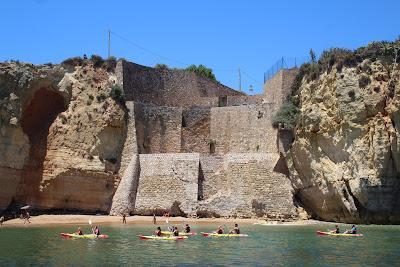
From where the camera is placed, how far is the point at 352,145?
39.5 m

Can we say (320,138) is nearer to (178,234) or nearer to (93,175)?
(178,234)

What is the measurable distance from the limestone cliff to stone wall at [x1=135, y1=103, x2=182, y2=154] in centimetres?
186

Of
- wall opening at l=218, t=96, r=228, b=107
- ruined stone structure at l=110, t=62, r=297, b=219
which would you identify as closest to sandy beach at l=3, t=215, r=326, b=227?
ruined stone structure at l=110, t=62, r=297, b=219

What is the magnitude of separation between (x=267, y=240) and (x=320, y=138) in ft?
43.1

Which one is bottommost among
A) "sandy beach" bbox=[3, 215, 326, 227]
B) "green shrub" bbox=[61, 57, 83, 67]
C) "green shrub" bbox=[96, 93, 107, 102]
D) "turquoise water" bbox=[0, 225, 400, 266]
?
"turquoise water" bbox=[0, 225, 400, 266]

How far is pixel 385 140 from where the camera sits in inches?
1495

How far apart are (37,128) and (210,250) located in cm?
2598

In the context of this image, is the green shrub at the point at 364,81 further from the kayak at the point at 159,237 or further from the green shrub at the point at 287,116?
the kayak at the point at 159,237

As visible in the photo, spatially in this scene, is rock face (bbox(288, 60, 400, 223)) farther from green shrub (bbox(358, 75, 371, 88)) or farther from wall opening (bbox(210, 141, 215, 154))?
wall opening (bbox(210, 141, 215, 154))

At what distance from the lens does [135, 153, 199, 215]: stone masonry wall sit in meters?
44.2

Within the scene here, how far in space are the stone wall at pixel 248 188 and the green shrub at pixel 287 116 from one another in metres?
2.47

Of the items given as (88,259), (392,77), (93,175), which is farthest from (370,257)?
(93,175)

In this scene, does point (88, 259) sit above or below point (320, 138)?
below

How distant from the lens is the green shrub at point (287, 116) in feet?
143
